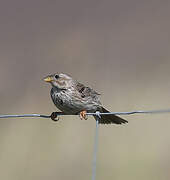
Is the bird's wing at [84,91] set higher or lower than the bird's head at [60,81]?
lower

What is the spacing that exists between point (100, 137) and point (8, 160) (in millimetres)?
973

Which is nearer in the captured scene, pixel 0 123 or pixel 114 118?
pixel 114 118

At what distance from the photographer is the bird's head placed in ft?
11.4

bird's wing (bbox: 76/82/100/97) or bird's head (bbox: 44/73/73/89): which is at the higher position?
bird's head (bbox: 44/73/73/89)

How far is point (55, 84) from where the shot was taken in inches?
137

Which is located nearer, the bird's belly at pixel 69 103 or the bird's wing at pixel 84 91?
the bird's belly at pixel 69 103

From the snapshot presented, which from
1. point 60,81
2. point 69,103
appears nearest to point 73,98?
point 69,103

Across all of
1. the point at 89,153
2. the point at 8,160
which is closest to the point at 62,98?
the point at 89,153

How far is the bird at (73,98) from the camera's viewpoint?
3375mm

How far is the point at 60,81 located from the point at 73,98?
0.18m

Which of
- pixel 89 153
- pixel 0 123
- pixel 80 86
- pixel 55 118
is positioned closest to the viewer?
pixel 55 118

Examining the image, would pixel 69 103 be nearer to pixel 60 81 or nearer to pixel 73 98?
pixel 73 98

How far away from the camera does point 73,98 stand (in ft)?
11.1

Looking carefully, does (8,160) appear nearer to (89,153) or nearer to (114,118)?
(89,153)
